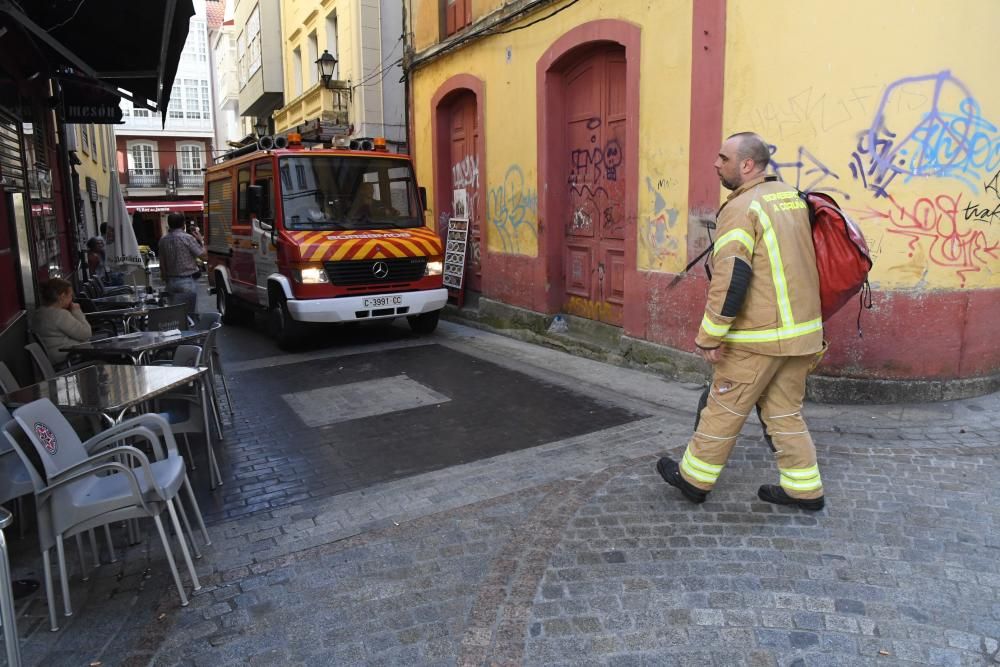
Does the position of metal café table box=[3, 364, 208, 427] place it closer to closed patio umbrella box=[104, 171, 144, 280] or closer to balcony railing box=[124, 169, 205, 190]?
closed patio umbrella box=[104, 171, 144, 280]

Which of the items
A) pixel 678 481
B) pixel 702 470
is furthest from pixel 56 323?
pixel 702 470

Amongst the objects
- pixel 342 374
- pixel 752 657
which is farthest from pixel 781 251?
pixel 342 374

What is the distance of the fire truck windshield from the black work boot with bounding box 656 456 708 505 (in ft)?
19.5

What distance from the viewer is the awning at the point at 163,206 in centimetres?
4231

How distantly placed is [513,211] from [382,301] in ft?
7.52

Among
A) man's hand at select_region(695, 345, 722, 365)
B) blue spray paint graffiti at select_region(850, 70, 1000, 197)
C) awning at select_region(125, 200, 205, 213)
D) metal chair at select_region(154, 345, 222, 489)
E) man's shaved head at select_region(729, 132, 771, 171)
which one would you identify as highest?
awning at select_region(125, 200, 205, 213)

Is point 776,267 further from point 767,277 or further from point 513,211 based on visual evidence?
point 513,211

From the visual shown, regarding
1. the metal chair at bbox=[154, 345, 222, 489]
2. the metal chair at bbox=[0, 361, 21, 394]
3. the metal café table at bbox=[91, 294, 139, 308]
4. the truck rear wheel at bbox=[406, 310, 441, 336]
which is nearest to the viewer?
the metal chair at bbox=[0, 361, 21, 394]

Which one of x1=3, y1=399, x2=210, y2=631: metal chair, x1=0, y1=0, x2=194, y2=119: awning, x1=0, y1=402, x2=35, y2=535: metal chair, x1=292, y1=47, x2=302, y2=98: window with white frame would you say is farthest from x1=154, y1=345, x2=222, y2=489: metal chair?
x1=292, y1=47, x2=302, y2=98: window with white frame

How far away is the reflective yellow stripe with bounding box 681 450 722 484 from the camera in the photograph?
387 cm

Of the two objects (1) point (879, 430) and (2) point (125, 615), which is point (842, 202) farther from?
(2) point (125, 615)

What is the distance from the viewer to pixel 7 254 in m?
5.73

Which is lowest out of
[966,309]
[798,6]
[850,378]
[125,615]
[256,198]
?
[125,615]

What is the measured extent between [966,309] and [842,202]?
125 cm
